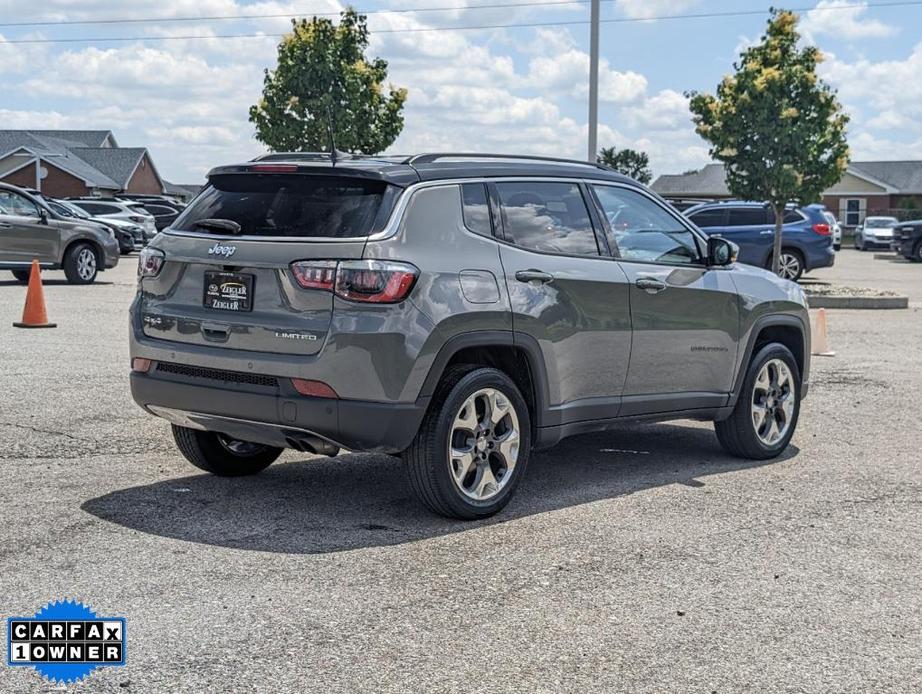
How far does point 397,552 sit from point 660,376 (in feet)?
7.70

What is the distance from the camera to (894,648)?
4734mm

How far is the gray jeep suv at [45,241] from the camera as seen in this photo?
2217cm

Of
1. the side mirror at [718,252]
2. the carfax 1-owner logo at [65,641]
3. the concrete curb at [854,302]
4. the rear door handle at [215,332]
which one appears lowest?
the concrete curb at [854,302]

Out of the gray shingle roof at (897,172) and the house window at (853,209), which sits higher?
the gray shingle roof at (897,172)

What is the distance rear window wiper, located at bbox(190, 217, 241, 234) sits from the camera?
6453 mm

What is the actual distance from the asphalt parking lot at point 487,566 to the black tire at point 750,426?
5.7 inches

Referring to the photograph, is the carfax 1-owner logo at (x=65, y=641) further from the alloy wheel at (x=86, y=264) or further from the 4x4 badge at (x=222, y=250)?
the alloy wheel at (x=86, y=264)

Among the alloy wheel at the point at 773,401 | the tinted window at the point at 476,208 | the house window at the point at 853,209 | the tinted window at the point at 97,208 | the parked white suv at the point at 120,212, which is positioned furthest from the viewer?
the house window at the point at 853,209

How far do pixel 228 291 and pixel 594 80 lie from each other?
1663 centimetres

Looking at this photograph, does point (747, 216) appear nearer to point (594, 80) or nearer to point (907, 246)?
point (594, 80)

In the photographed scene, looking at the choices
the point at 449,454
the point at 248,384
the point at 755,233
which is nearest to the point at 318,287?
the point at 248,384

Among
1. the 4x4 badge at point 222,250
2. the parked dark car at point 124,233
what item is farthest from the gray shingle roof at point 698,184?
the 4x4 badge at point 222,250

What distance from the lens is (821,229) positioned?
26.3m

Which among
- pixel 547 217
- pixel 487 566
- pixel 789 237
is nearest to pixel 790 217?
pixel 789 237
